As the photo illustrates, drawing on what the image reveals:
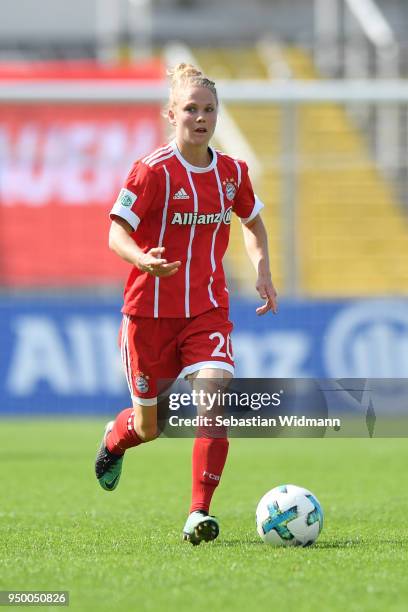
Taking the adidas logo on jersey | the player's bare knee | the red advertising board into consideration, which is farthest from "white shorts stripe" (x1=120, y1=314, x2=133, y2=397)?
the red advertising board

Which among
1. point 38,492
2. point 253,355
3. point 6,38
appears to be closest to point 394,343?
point 253,355

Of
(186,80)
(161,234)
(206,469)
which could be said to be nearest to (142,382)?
(206,469)

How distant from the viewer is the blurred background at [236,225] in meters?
12.5

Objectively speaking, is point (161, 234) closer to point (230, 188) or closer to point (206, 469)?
point (230, 188)

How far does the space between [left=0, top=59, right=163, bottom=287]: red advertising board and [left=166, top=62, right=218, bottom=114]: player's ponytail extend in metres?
7.95

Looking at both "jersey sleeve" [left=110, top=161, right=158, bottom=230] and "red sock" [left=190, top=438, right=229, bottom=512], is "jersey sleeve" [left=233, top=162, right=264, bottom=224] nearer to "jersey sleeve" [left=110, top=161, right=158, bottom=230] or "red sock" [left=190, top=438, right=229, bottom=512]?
"jersey sleeve" [left=110, top=161, right=158, bottom=230]

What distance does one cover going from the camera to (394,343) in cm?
1237

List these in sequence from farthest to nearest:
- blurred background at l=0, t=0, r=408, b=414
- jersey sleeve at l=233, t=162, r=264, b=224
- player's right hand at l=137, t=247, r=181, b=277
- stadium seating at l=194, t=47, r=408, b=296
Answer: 1. stadium seating at l=194, t=47, r=408, b=296
2. blurred background at l=0, t=0, r=408, b=414
3. jersey sleeve at l=233, t=162, r=264, b=224
4. player's right hand at l=137, t=247, r=181, b=277

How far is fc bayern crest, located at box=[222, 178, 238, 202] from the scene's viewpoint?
5691 millimetres

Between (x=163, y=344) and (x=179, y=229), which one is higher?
(x=179, y=229)

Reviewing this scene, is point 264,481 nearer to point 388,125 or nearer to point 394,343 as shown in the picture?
point 394,343

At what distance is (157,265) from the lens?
4.99 m

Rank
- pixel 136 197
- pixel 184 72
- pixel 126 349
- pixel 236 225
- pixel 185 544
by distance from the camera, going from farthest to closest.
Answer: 1. pixel 236 225
2. pixel 126 349
3. pixel 184 72
4. pixel 136 197
5. pixel 185 544

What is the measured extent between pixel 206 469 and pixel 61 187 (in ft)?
31.3
